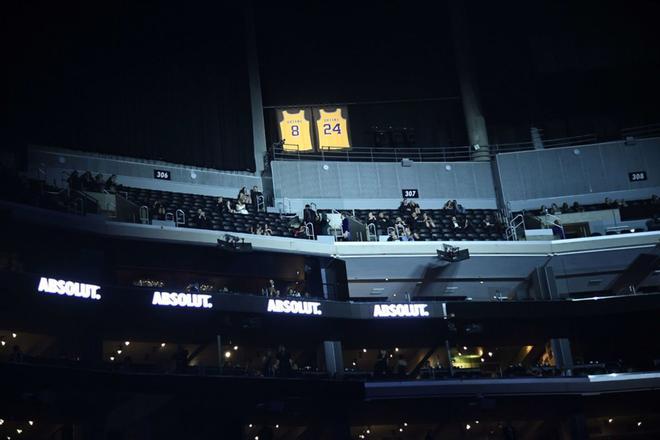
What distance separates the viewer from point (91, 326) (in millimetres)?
17516

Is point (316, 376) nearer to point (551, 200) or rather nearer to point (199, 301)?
point (199, 301)

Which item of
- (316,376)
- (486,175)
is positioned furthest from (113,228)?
(486,175)

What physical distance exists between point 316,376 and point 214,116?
1008cm

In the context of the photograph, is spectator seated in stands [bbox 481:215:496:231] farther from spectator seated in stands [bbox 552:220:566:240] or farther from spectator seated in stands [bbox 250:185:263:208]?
spectator seated in stands [bbox 250:185:263:208]

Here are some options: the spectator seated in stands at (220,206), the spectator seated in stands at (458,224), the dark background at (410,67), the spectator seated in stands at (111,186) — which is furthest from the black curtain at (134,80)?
the spectator seated in stands at (458,224)

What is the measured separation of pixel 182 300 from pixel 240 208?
4994 mm

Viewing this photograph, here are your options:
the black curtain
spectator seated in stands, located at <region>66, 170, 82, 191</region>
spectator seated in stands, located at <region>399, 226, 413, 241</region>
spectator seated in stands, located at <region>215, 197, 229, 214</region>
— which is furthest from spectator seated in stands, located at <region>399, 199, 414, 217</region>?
spectator seated in stands, located at <region>66, 170, 82, 191</region>

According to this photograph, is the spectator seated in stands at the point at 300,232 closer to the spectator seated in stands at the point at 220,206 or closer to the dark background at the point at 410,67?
Result: the spectator seated in stands at the point at 220,206

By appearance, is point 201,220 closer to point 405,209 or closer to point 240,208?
point 240,208

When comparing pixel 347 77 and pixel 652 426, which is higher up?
pixel 347 77

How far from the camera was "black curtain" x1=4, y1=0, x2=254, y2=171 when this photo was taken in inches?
839

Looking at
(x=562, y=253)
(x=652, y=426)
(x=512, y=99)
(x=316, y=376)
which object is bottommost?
(x=652, y=426)

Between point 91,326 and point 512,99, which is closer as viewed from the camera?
point 91,326

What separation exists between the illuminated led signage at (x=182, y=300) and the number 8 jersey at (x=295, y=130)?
8707mm
